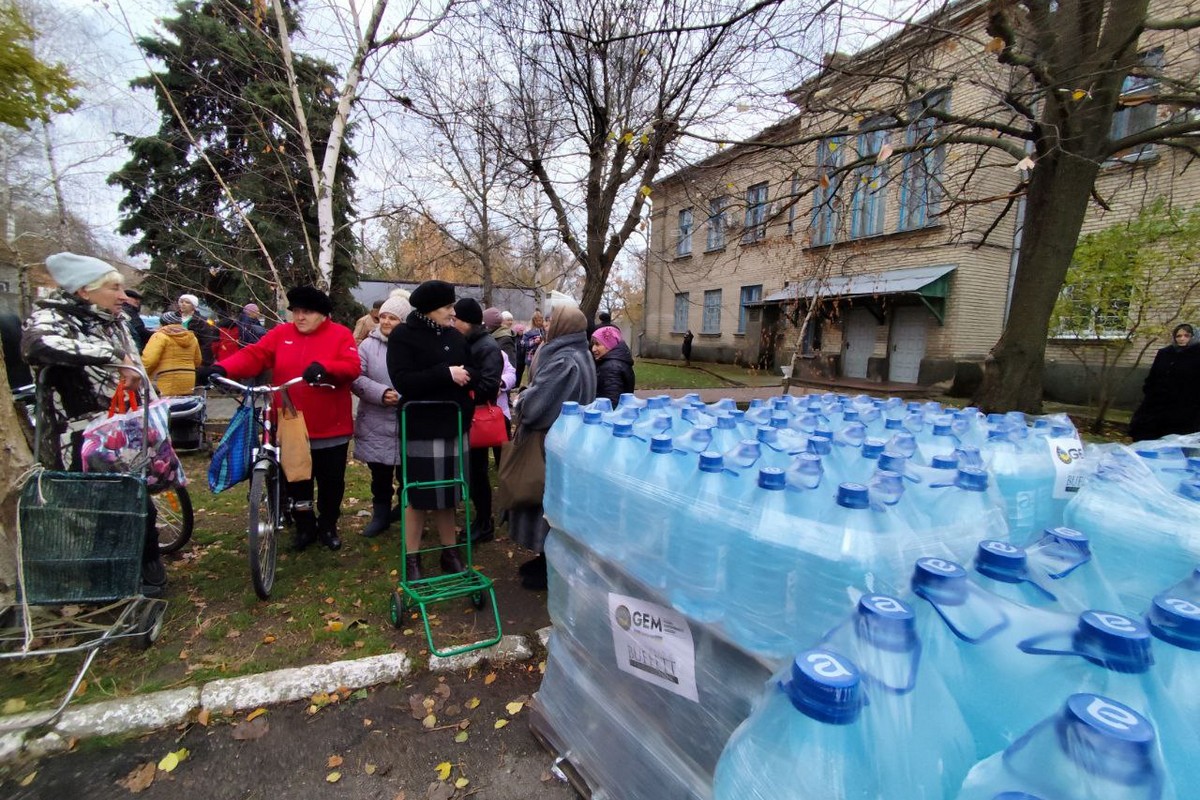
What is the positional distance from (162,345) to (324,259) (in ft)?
6.65

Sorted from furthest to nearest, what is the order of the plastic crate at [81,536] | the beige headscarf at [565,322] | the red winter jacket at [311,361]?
the red winter jacket at [311,361] < the beige headscarf at [565,322] < the plastic crate at [81,536]

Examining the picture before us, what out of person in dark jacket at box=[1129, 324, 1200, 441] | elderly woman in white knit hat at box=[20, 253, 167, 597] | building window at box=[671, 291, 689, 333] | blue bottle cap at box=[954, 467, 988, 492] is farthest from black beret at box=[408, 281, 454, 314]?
building window at box=[671, 291, 689, 333]

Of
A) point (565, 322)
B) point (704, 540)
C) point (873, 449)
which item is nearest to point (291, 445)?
point (565, 322)

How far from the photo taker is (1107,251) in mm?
8914

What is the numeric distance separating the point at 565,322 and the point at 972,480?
248 centimetres

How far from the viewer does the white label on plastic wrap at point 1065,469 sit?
2.14 m

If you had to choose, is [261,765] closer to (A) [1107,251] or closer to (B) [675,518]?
(B) [675,518]

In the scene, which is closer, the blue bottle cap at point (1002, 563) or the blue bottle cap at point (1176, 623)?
the blue bottle cap at point (1176, 623)

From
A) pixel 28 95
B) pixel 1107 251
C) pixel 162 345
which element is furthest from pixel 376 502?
pixel 1107 251

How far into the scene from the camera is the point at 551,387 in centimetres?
337

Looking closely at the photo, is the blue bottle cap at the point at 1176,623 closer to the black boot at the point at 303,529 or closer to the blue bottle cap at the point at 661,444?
the blue bottle cap at the point at 661,444

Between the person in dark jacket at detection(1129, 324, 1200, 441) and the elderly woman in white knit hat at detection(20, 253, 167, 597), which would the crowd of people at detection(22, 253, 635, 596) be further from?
the person in dark jacket at detection(1129, 324, 1200, 441)

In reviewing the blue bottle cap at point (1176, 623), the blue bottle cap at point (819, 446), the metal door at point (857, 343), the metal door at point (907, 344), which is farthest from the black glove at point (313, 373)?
the metal door at point (857, 343)

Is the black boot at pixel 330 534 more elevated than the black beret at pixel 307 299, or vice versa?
the black beret at pixel 307 299
